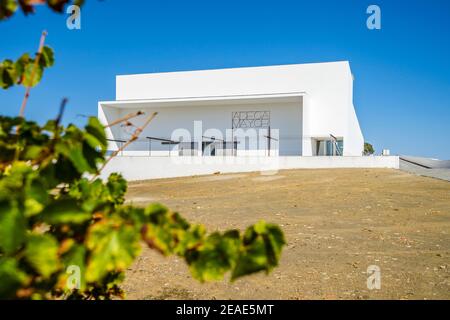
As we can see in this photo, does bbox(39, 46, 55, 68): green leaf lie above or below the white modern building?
below

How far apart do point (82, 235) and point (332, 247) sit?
4.29m

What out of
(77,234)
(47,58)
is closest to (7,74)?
(47,58)

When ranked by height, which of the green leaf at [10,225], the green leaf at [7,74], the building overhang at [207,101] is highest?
the building overhang at [207,101]

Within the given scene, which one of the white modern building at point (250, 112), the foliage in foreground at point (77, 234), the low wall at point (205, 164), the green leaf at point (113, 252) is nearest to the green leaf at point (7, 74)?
the foliage in foreground at point (77, 234)

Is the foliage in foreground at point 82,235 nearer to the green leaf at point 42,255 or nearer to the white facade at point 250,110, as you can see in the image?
the green leaf at point 42,255

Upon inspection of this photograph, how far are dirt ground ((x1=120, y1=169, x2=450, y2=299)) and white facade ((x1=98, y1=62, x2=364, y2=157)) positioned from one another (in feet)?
63.5

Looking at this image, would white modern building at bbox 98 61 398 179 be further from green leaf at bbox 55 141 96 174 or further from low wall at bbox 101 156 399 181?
green leaf at bbox 55 141 96 174

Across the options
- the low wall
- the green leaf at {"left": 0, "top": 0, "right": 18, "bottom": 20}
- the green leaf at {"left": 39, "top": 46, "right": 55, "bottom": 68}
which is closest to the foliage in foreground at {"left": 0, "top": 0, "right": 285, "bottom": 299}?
the green leaf at {"left": 0, "top": 0, "right": 18, "bottom": 20}

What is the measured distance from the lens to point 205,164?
21.3m

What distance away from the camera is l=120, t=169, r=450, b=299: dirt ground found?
354 centimetres

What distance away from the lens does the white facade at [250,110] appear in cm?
2936

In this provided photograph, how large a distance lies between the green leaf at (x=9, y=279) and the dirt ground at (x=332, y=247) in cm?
212

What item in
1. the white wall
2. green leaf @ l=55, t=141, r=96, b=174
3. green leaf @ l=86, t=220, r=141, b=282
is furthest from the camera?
the white wall
